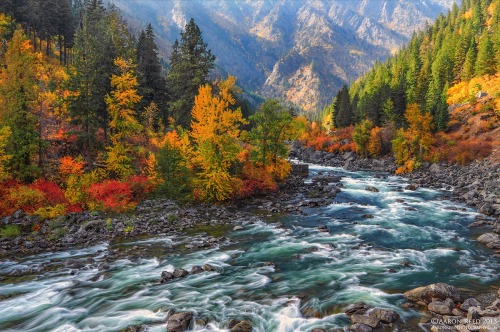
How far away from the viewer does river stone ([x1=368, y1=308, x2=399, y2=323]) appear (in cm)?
1133

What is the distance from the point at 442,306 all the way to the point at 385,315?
7.38 ft

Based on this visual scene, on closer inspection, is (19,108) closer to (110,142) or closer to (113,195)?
(110,142)

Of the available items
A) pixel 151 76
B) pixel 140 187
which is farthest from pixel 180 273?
pixel 151 76

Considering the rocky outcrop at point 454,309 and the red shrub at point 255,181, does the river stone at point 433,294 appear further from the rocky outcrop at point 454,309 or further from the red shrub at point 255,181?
the red shrub at point 255,181

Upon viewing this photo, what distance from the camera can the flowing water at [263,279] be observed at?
12.4 m

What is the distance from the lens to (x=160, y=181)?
1236 inches

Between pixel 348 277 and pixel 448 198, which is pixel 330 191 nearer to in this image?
pixel 448 198

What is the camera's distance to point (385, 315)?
1145 cm

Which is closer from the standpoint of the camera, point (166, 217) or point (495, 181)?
point (166, 217)

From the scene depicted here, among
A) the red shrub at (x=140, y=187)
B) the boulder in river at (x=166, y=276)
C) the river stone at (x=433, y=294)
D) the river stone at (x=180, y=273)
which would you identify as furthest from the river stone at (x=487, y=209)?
the red shrub at (x=140, y=187)

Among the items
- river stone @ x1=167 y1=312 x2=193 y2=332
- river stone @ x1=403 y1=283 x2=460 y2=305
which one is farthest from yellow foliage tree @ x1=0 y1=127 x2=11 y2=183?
river stone @ x1=403 y1=283 x2=460 y2=305

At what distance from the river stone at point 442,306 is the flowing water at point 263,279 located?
2.45ft

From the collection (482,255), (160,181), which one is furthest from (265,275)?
(160,181)

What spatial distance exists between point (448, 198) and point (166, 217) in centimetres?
2954
